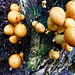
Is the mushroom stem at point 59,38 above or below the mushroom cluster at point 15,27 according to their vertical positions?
below

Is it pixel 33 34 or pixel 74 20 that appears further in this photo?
pixel 33 34

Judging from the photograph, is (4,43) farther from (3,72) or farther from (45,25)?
(45,25)

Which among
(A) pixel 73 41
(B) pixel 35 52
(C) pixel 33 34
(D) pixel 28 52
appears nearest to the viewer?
(A) pixel 73 41

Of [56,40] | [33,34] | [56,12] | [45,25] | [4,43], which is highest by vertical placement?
[56,12]

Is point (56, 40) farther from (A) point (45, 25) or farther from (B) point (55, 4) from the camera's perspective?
(B) point (55, 4)

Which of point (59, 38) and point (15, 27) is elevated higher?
point (15, 27)

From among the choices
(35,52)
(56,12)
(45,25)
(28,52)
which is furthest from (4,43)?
(56,12)

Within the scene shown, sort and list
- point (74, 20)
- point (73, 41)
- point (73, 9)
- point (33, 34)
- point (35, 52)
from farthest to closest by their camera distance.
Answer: point (35, 52) < point (33, 34) < point (74, 20) < point (73, 9) < point (73, 41)

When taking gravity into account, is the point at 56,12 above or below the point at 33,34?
above

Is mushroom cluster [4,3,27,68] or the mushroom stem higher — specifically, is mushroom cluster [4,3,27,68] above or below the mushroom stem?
above

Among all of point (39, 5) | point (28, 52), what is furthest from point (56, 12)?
point (28, 52)
